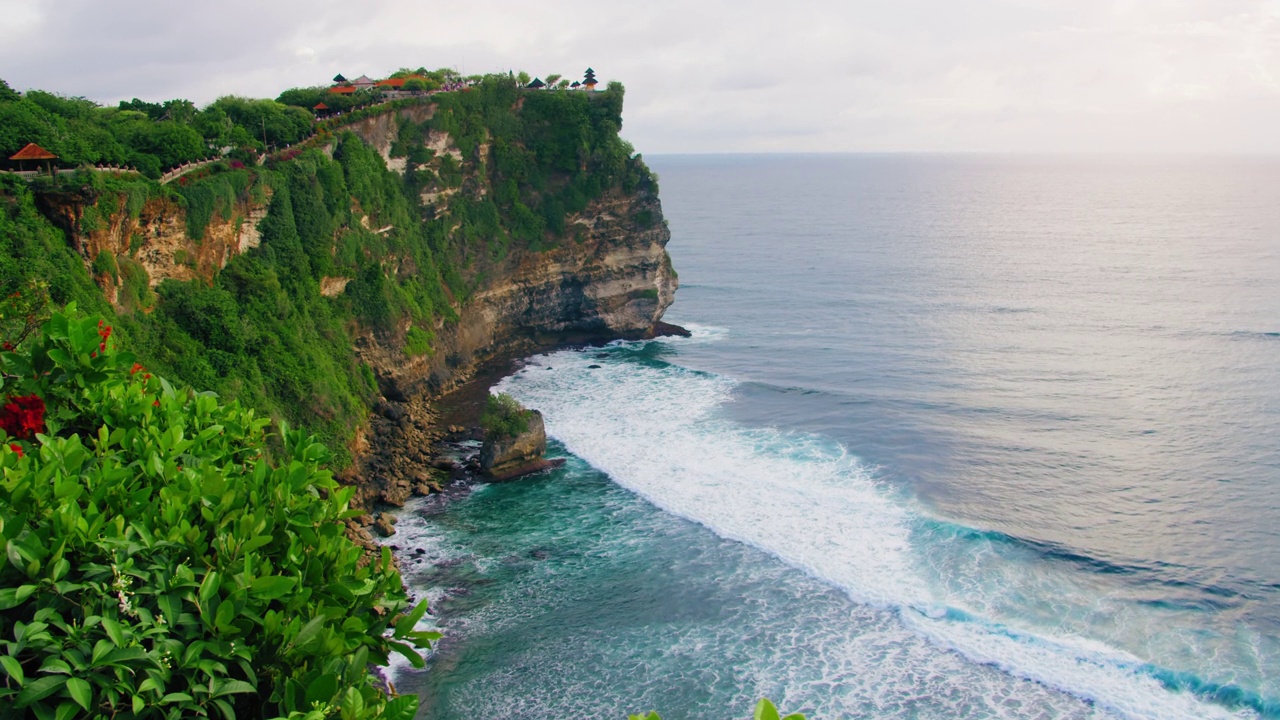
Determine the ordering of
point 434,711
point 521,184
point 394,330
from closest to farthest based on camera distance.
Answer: point 434,711
point 394,330
point 521,184

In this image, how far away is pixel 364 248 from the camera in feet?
169

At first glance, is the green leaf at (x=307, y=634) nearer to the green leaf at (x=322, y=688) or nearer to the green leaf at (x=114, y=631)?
the green leaf at (x=322, y=688)

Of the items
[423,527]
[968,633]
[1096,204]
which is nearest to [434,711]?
[423,527]

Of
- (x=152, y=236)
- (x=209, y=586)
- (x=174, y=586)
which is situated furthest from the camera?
(x=152, y=236)

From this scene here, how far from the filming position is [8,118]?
35938 mm

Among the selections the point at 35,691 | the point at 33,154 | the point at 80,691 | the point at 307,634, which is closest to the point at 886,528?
the point at 307,634

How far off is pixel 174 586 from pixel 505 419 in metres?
30.4

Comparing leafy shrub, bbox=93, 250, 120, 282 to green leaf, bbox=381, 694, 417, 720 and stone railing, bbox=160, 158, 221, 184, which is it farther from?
green leaf, bbox=381, 694, 417, 720

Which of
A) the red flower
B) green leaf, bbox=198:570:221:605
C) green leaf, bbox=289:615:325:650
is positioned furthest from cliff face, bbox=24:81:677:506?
green leaf, bbox=289:615:325:650

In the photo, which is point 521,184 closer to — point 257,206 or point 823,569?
point 257,206

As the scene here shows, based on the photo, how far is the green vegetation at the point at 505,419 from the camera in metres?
42.2

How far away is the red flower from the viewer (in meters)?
15.4

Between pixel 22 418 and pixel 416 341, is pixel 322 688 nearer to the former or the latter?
pixel 22 418

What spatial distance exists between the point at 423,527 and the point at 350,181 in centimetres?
2472
